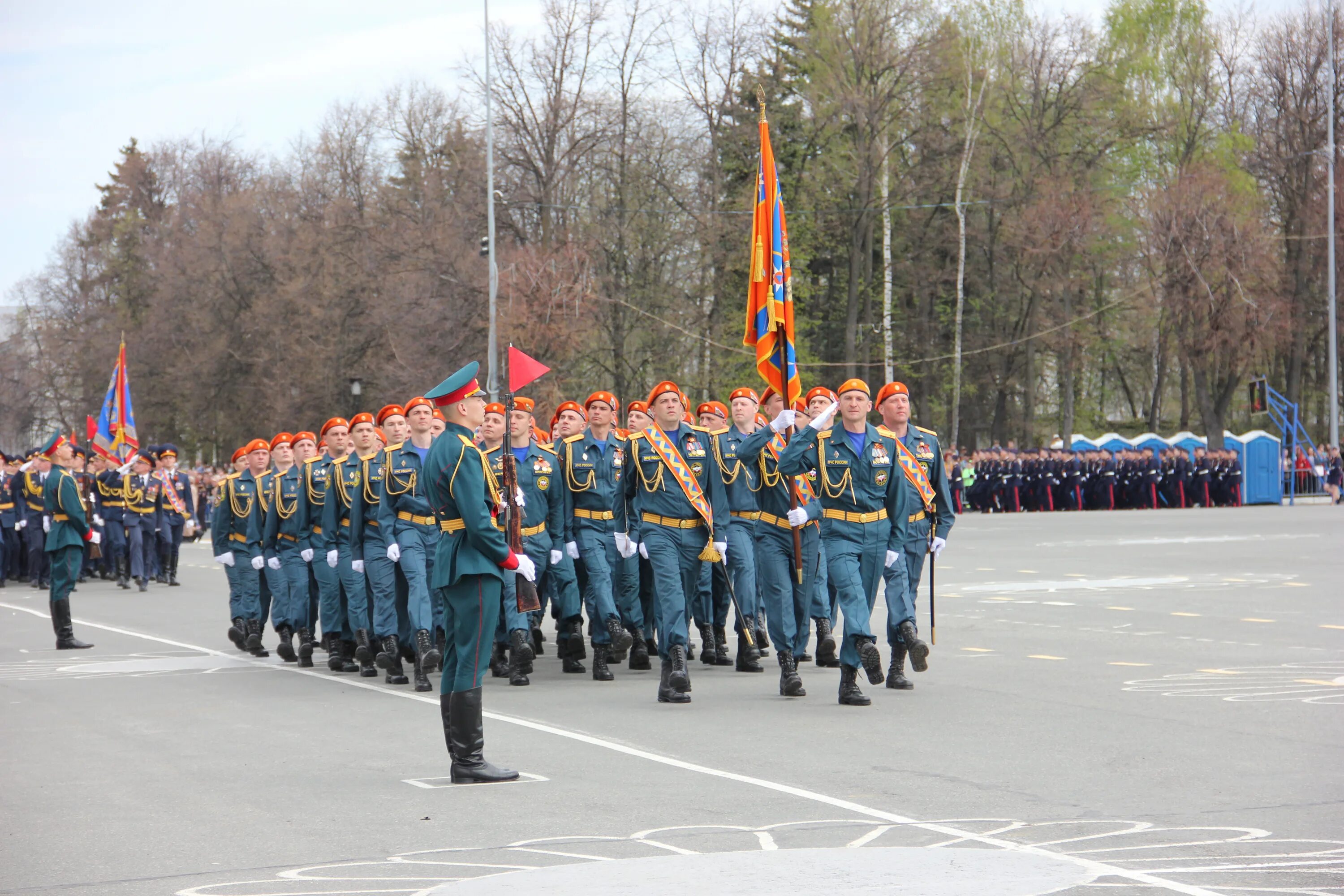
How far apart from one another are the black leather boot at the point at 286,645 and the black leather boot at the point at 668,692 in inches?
175

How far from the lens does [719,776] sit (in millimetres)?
7570

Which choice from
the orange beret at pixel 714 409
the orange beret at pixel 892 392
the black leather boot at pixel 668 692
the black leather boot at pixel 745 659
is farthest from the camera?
the orange beret at pixel 714 409

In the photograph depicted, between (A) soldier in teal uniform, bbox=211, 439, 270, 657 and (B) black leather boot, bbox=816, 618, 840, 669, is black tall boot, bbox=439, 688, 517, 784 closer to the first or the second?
(B) black leather boot, bbox=816, 618, 840, 669

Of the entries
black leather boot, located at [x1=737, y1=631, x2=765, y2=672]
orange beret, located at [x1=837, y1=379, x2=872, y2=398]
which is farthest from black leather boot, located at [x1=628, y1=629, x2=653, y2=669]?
orange beret, located at [x1=837, y1=379, x2=872, y2=398]

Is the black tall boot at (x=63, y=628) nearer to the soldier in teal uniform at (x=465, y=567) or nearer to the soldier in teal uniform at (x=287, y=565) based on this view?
the soldier in teal uniform at (x=287, y=565)

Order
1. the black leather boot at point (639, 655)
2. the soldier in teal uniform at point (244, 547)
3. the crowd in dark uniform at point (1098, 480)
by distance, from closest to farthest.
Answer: the black leather boot at point (639, 655) → the soldier in teal uniform at point (244, 547) → the crowd in dark uniform at point (1098, 480)

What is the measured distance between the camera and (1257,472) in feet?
143

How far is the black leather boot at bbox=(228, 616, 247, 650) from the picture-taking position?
45.4 ft

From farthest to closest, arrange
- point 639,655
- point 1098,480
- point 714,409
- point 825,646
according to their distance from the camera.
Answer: point 1098,480 < point 714,409 < point 639,655 < point 825,646

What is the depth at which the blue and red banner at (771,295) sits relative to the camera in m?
12.5

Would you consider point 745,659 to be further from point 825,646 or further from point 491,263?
point 491,263

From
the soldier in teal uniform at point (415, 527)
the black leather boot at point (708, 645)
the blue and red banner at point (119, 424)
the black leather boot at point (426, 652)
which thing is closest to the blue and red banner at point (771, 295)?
the black leather boot at point (708, 645)

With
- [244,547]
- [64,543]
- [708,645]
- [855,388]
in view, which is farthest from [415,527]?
[64,543]

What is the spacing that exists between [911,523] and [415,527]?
3801mm
